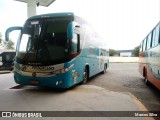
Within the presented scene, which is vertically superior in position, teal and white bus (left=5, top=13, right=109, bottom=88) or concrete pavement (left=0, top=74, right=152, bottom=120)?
teal and white bus (left=5, top=13, right=109, bottom=88)

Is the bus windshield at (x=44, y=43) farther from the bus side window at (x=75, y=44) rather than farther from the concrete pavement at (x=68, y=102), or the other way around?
the concrete pavement at (x=68, y=102)

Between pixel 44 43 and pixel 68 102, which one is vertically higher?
pixel 44 43

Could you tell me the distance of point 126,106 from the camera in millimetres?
5742

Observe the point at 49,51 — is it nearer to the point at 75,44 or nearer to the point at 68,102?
the point at 75,44

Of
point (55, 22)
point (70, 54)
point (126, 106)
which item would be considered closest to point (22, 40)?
point (55, 22)

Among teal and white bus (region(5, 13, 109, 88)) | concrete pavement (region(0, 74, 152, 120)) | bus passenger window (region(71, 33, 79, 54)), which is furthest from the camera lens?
bus passenger window (region(71, 33, 79, 54))

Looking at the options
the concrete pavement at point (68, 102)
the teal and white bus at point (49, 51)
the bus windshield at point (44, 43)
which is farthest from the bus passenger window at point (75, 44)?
the concrete pavement at point (68, 102)

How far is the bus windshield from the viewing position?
7430mm

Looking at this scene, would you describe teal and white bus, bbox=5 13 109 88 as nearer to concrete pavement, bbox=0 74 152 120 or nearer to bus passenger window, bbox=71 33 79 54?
bus passenger window, bbox=71 33 79 54

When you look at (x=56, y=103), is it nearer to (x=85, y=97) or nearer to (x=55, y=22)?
(x=85, y=97)

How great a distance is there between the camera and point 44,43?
24.9 feet

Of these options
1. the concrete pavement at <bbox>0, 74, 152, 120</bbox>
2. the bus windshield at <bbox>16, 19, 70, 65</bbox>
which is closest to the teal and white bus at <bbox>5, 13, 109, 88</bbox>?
the bus windshield at <bbox>16, 19, 70, 65</bbox>

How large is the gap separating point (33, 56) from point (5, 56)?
17.4 m

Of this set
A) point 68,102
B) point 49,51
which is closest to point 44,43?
point 49,51
